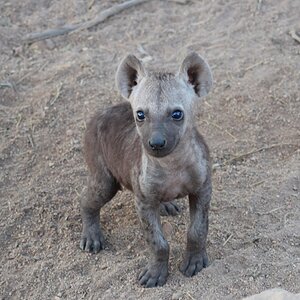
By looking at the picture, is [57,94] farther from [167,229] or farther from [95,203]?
[167,229]

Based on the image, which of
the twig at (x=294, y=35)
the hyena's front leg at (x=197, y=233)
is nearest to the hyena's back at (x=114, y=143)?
the hyena's front leg at (x=197, y=233)

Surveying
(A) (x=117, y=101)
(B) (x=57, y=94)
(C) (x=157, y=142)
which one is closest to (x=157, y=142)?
(C) (x=157, y=142)

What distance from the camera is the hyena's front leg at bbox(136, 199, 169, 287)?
5.80 m

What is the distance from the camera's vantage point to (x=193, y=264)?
593 cm

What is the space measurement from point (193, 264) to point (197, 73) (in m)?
1.46


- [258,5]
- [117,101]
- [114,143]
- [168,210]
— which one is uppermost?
[114,143]

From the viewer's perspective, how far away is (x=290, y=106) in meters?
8.03

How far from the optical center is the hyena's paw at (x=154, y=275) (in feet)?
19.2

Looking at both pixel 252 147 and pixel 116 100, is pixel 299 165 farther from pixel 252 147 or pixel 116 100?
pixel 116 100

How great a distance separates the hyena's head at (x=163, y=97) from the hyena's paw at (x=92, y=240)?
4.10ft

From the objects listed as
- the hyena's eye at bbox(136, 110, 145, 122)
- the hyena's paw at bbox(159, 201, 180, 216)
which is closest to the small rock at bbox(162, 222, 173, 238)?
the hyena's paw at bbox(159, 201, 180, 216)

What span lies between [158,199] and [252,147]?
2.04 meters

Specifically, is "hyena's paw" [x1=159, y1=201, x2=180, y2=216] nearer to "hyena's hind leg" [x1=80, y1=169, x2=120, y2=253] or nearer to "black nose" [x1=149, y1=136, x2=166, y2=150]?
"hyena's hind leg" [x1=80, y1=169, x2=120, y2=253]

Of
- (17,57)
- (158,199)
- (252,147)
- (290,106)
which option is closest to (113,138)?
(158,199)
